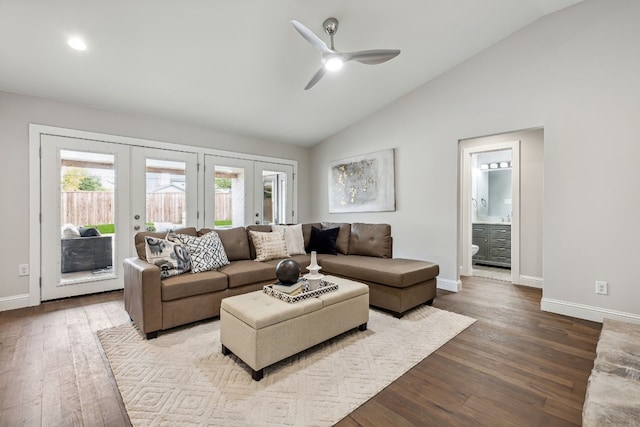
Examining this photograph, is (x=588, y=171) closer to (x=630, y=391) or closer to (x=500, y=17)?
(x=500, y=17)

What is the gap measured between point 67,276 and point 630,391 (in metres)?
5.05

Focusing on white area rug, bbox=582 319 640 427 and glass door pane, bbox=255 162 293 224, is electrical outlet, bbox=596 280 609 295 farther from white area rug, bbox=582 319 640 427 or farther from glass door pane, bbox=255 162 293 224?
glass door pane, bbox=255 162 293 224

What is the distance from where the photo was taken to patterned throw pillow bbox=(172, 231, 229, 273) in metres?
2.94

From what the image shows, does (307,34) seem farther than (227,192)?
No

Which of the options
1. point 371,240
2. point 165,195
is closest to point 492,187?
point 371,240

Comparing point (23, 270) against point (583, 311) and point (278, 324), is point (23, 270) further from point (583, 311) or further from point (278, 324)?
point (583, 311)

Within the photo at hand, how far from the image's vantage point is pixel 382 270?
3.06 meters

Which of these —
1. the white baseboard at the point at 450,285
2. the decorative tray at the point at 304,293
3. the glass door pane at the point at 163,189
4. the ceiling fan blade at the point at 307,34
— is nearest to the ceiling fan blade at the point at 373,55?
the ceiling fan blade at the point at 307,34

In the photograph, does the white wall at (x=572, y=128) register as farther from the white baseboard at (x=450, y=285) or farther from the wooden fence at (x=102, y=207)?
the wooden fence at (x=102, y=207)

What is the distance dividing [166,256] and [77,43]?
2.07 m

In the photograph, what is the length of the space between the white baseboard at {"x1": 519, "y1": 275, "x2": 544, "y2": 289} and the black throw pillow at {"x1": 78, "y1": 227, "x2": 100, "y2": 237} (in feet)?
19.1

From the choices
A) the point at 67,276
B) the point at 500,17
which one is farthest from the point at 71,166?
the point at 500,17

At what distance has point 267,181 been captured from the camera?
5.42m

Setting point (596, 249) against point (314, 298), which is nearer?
point (314, 298)
